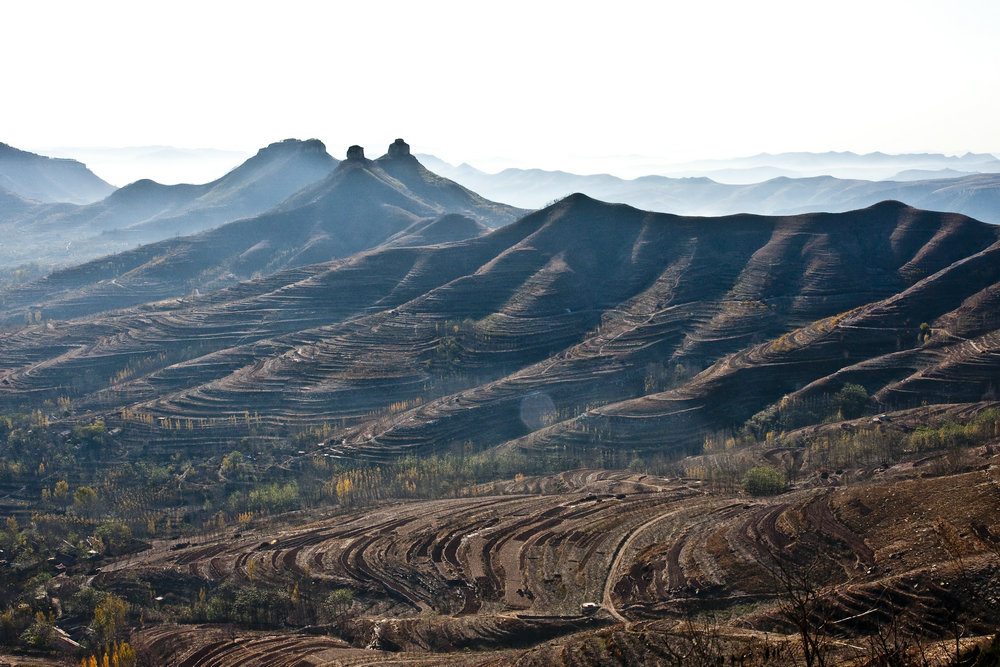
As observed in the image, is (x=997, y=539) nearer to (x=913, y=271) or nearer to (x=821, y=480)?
(x=821, y=480)

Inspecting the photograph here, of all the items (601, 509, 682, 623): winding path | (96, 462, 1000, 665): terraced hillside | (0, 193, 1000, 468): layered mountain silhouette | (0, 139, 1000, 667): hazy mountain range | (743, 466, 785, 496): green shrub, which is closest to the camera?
(96, 462, 1000, 665): terraced hillside

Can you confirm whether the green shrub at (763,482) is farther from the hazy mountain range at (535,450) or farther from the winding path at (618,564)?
the winding path at (618,564)

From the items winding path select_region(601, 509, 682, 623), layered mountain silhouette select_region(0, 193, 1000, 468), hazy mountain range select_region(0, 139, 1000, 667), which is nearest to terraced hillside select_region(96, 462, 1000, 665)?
winding path select_region(601, 509, 682, 623)

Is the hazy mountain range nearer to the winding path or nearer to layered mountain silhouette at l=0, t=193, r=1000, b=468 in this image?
the winding path

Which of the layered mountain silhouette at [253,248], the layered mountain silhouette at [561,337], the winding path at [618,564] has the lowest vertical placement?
the winding path at [618,564]

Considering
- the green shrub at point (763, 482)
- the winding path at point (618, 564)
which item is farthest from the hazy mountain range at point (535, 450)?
the green shrub at point (763, 482)

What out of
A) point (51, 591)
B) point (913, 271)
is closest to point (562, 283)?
point (913, 271)
